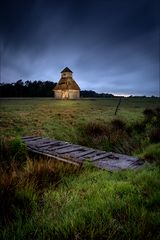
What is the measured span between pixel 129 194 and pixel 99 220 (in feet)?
3.68

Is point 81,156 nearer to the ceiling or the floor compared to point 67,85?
nearer to the floor

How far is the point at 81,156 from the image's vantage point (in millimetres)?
7156

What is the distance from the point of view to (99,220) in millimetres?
3145

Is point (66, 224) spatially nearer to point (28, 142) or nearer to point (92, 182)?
point (92, 182)

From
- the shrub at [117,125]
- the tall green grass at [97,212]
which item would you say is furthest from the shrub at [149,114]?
the tall green grass at [97,212]

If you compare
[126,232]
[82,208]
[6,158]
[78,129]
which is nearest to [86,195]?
[82,208]

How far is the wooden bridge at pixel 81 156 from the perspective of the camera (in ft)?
20.7

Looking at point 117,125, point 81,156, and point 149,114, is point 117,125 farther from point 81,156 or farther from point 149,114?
point 149,114

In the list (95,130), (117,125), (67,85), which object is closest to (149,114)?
(117,125)

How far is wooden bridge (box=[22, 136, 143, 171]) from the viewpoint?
6.30 meters

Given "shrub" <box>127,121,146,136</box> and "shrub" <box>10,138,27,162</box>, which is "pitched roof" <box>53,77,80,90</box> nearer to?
"shrub" <box>127,121,146,136</box>

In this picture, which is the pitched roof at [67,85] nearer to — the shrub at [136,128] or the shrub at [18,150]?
the shrub at [136,128]

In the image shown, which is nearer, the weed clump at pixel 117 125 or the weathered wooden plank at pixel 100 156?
the weathered wooden plank at pixel 100 156

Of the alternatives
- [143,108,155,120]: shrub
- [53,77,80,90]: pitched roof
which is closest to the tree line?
[53,77,80,90]: pitched roof
